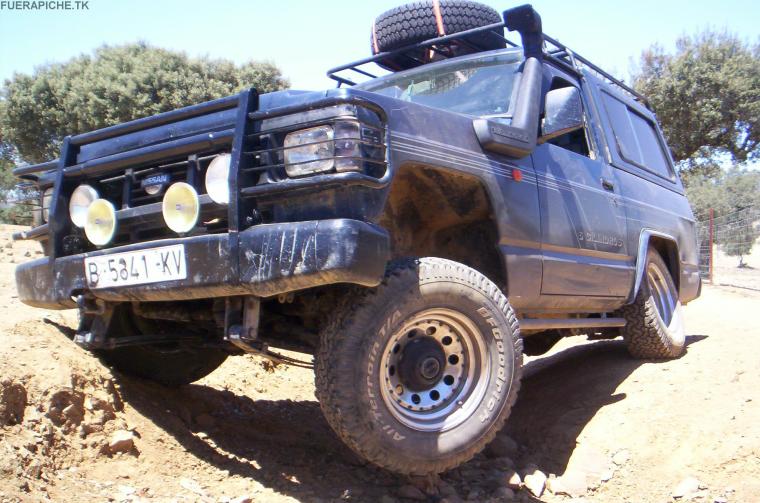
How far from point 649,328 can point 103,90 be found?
16.6 m

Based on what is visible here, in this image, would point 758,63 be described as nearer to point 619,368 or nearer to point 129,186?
point 619,368

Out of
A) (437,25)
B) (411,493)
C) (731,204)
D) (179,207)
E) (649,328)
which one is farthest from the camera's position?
(731,204)

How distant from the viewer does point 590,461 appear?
353 centimetres

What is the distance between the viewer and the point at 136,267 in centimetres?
257

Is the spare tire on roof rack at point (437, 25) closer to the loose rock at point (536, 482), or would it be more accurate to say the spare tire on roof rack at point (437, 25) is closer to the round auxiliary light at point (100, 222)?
the round auxiliary light at point (100, 222)

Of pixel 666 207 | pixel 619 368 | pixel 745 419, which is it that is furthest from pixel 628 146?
pixel 745 419

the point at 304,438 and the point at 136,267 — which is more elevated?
the point at 136,267

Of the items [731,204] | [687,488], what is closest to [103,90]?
[687,488]

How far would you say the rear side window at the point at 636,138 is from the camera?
4602 mm

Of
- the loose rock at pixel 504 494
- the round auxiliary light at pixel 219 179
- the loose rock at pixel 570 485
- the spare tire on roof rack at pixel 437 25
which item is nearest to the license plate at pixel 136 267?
the round auxiliary light at pixel 219 179

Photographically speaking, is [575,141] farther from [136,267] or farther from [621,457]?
[136,267]

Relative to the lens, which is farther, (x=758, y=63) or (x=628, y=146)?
(x=758, y=63)

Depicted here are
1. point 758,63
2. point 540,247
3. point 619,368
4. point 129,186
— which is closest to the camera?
point 129,186

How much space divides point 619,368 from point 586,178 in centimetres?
156
